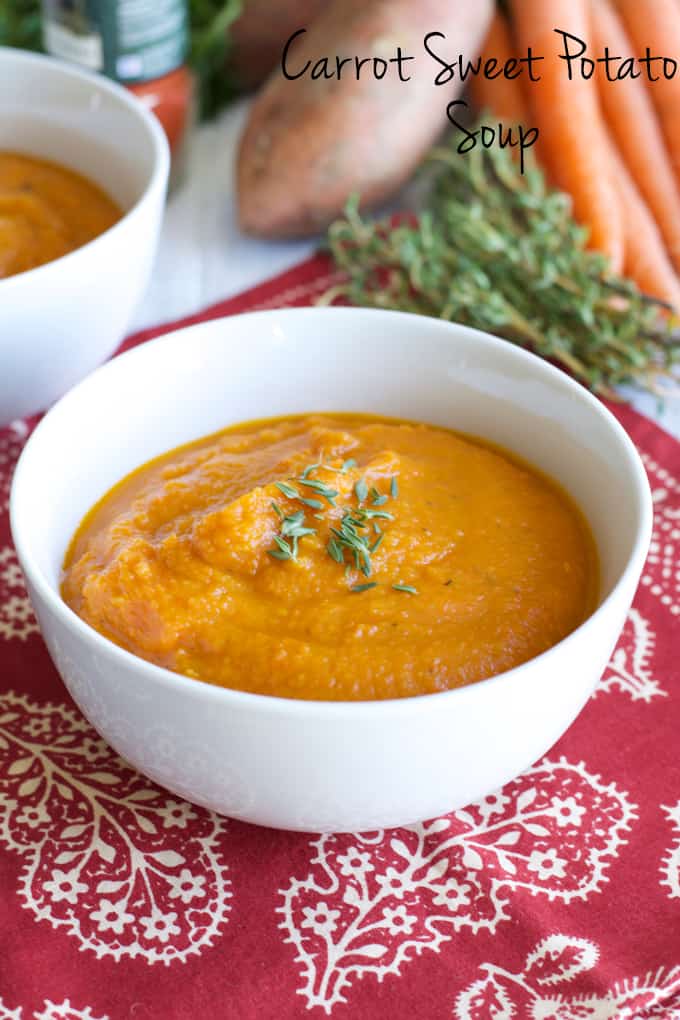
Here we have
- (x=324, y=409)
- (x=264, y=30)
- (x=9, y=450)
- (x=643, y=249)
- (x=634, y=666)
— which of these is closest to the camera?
(x=634, y=666)

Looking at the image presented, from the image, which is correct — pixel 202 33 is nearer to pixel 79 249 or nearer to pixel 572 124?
pixel 572 124

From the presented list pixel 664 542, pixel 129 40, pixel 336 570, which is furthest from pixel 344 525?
pixel 129 40

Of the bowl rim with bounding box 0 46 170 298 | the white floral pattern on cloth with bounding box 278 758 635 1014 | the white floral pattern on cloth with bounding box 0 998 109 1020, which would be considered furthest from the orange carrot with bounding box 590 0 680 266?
the white floral pattern on cloth with bounding box 0 998 109 1020

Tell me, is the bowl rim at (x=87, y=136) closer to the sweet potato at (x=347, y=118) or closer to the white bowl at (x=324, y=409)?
the white bowl at (x=324, y=409)

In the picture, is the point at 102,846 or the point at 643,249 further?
the point at 643,249

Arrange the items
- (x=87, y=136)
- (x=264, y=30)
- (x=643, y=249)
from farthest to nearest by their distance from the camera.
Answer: (x=264, y=30)
(x=643, y=249)
(x=87, y=136)

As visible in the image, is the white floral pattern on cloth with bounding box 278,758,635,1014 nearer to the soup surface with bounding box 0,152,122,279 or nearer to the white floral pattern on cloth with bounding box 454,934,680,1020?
the white floral pattern on cloth with bounding box 454,934,680,1020

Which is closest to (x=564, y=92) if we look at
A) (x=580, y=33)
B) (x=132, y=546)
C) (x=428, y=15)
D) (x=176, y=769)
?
(x=580, y=33)
